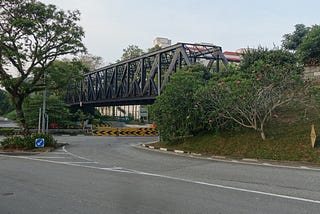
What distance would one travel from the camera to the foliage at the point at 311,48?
914 inches

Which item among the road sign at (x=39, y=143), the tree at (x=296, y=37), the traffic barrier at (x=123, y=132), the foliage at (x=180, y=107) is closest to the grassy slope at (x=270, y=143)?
the foliage at (x=180, y=107)

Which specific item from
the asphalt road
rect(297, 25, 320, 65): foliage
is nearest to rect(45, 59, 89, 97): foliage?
the asphalt road

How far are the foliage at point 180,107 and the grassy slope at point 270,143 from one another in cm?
100

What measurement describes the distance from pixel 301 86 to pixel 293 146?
3054 mm

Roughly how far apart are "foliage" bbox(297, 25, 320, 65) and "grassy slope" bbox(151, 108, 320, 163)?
711 cm

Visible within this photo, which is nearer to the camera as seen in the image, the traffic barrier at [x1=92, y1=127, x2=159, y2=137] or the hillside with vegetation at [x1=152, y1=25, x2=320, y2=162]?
the hillside with vegetation at [x1=152, y1=25, x2=320, y2=162]

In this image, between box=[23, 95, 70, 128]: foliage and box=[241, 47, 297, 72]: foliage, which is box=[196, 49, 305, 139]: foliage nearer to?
box=[241, 47, 297, 72]: foliage

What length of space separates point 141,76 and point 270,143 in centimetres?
2423

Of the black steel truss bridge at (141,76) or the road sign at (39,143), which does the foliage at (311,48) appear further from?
the road sign at (39,143)

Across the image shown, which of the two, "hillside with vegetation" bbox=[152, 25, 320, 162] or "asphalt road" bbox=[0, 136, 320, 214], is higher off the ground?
"hillside with vegetation" bbox=[152, 25, 320, 162]

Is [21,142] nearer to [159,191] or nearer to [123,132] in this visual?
[159,191]

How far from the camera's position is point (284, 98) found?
15.1 meters

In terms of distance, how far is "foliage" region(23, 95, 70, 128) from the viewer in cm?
3725

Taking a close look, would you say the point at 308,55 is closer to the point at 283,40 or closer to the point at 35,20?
the point at 283,40
